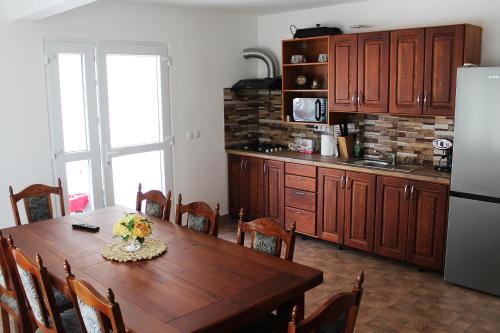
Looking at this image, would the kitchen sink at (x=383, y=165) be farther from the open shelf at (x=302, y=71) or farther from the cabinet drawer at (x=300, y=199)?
the open shelf at (x=302, y=71)

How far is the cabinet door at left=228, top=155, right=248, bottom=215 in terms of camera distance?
20.1ft

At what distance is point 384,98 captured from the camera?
485 cm

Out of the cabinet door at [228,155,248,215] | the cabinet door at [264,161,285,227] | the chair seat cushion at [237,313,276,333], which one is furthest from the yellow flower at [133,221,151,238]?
the cabinet door at [228,155,248,215]

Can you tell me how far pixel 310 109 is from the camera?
18.3 ft

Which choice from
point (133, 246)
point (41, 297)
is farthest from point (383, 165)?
point (41, 297)

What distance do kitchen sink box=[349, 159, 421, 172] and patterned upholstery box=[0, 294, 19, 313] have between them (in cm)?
331

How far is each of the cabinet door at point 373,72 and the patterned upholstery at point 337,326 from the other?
3.14 meters

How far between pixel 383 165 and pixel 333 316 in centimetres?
326

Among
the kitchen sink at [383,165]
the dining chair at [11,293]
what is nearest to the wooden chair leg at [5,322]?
the dining chair at [11,293]

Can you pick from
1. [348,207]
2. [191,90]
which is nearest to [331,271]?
[348,207]

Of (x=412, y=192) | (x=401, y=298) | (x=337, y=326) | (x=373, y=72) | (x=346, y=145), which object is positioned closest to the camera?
(x=337, y=326)

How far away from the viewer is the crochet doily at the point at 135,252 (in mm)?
Answer: 2925

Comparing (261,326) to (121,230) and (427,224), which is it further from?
(427,224)

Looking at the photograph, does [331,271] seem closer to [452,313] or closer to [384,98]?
[452,313]
